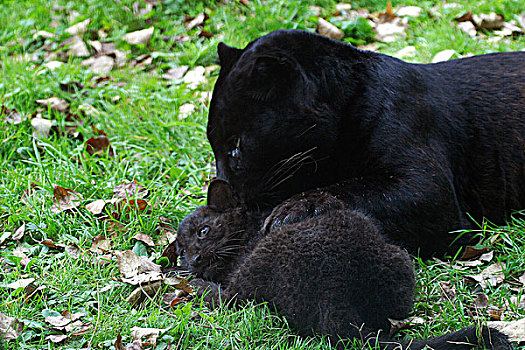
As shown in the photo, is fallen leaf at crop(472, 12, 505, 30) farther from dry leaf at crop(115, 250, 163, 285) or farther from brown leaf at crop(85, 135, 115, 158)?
dry leaf at crop(115, 250, 163, 285)

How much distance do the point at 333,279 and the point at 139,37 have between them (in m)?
4.47

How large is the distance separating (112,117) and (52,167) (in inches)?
32.8

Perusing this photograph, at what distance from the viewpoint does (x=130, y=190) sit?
142 inches

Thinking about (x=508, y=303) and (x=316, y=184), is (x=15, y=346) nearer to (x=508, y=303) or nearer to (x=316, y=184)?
(x=316, y=184)

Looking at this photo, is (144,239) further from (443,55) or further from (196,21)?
(196,21)

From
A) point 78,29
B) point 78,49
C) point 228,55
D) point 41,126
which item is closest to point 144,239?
point 228,55

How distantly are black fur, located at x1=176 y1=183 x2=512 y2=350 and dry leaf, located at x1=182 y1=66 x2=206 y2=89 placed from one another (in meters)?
2.76

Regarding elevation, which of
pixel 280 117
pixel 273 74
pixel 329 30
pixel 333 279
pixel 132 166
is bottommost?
pixel 132 166

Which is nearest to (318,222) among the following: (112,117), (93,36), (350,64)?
(350,64)

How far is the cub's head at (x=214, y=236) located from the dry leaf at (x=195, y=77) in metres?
2.29

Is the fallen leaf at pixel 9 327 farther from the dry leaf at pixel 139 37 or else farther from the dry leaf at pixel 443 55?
the dry leaf at pixel 139 37

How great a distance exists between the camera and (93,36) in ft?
20.3

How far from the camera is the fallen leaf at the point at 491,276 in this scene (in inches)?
104

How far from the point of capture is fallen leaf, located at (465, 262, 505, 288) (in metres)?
2.64
